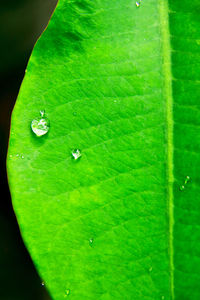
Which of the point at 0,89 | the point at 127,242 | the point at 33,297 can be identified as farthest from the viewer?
the point at 33,297

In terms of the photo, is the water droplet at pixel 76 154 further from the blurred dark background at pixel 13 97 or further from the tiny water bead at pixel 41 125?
the blurred dark background at pixel 13 97

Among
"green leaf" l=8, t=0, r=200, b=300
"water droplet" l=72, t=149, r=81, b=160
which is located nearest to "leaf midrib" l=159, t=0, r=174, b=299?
"green leaf" l=8, t=0, r=200, b=300

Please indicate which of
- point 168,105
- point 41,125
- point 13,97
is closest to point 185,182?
point 168,105

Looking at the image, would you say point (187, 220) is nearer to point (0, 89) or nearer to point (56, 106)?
point (56, 106)

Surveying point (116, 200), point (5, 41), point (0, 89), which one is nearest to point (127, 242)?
point (116, 200)

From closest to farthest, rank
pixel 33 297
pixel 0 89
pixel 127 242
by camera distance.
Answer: pixel 127 242 → pixel 0 89 → pixel 33 297

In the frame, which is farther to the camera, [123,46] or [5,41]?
[5,41]

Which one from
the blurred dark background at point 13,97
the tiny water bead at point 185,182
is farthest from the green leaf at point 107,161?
the blurred dark background at point 13,97

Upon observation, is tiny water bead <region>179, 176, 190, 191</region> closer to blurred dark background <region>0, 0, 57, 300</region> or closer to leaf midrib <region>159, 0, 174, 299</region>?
leaf midrib <region>159, 0, 174, 299</region>

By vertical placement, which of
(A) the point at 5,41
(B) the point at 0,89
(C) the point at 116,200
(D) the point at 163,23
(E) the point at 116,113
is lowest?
(B) the point at 0,89
